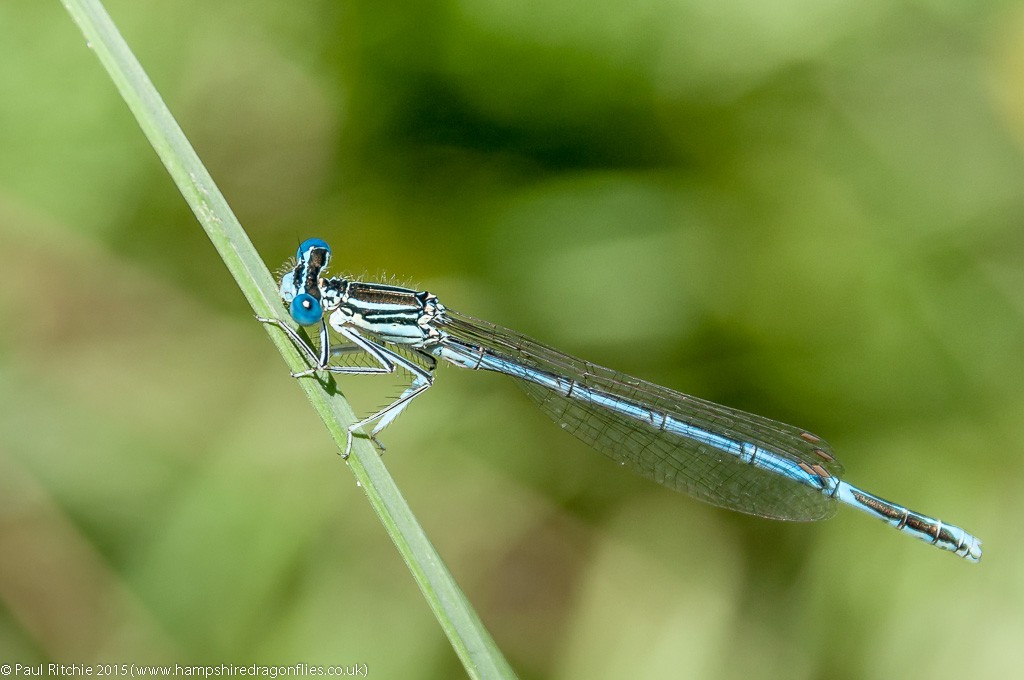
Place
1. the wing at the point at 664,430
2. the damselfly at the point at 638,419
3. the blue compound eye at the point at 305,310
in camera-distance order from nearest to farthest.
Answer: the blue compound eye at the point at 305,310
the damselfly at the point at 638,419
the wing at the point at 664,430

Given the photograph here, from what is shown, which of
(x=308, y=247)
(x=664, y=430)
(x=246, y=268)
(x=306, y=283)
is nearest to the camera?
(x=246, y=268)

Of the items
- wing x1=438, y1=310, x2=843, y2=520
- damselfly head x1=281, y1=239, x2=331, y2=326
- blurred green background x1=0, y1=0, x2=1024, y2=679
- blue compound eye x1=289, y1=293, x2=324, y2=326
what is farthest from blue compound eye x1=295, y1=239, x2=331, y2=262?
wing x1=438, y1=310, x2=843, y2=520

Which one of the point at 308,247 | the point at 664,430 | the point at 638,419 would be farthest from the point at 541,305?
the point at 308,247

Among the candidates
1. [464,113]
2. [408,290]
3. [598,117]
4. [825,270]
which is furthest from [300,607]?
[825,270]

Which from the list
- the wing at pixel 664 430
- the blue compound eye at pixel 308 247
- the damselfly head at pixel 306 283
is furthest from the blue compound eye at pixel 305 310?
the wing at pixel 664 430

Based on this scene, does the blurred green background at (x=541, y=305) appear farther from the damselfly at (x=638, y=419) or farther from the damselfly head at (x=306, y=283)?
the damselfly head at (x=306, y=283)

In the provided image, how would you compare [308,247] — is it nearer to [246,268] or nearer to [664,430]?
[246,268]
